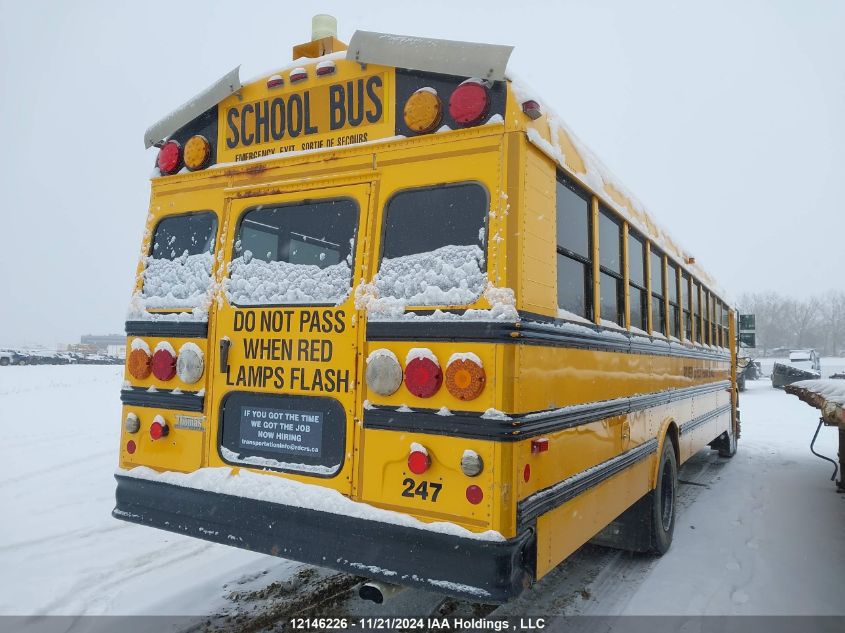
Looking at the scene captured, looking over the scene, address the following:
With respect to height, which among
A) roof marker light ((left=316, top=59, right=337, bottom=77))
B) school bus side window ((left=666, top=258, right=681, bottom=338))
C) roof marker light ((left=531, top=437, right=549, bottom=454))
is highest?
roof marker light ((left=316, top=59, right=337, bottom=77))

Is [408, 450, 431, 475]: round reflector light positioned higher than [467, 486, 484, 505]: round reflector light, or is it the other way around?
[408, 450, 431, 475]: round reflector light

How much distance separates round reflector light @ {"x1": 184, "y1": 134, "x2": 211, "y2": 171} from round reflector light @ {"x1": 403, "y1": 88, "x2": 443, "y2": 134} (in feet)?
4.21

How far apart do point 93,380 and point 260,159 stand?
2054 cm

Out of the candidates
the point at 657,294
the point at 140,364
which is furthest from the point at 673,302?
the point at 140,364

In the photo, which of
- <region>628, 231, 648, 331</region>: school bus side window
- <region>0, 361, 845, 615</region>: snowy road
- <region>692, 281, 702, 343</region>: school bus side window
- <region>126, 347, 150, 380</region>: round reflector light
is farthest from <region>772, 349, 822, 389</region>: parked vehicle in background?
<region>126, 347, 150, 380</region>: round reflector light

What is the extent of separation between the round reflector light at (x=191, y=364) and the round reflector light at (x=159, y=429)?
27cm

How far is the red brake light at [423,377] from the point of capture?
2.49m

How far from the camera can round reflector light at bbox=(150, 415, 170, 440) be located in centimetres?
318

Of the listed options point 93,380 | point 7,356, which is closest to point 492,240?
point 93,380

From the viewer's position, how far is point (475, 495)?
238cm

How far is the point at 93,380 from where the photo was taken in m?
20.6

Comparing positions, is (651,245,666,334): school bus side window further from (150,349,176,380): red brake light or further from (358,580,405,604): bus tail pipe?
(150,349,176,380): red brake light

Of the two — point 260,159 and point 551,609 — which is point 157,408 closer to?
point 260,159

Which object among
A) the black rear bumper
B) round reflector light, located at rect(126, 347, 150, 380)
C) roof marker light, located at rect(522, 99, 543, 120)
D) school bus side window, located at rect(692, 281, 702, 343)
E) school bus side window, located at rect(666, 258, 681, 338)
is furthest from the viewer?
school bus side window, located at rect(692, 281, 702, 343)
